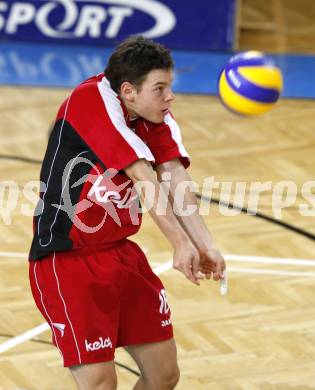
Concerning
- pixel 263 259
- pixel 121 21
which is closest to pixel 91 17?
pixel 121 21

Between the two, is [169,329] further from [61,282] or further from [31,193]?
[31,193]

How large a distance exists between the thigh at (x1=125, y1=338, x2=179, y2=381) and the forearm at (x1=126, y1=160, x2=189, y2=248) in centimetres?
67

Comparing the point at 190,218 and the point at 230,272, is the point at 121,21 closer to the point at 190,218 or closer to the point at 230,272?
the point at 230,272

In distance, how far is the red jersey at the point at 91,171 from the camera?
15.9ft

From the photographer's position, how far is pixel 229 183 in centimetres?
973

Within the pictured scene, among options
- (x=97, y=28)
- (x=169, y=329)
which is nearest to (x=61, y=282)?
(x=169, y=329)

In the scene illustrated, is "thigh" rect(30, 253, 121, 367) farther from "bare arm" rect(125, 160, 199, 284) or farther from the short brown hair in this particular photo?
the short brown hair

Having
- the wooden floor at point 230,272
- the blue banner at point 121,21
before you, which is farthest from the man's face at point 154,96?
the blue banner at point 121,21

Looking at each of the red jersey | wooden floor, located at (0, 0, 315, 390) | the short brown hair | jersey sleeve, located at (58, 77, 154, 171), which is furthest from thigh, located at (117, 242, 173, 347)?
wooden floor, located at (0, 0, 315, 390)

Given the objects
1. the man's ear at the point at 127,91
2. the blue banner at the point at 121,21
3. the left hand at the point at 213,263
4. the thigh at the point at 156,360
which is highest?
the man's ear at the point at 127,91

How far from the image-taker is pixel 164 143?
518 centimetres

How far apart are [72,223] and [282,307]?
284 cm

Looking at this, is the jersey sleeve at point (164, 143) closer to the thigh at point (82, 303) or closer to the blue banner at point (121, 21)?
the thigh at point (82, 303)

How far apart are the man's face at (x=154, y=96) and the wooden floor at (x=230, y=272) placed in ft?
6.77
